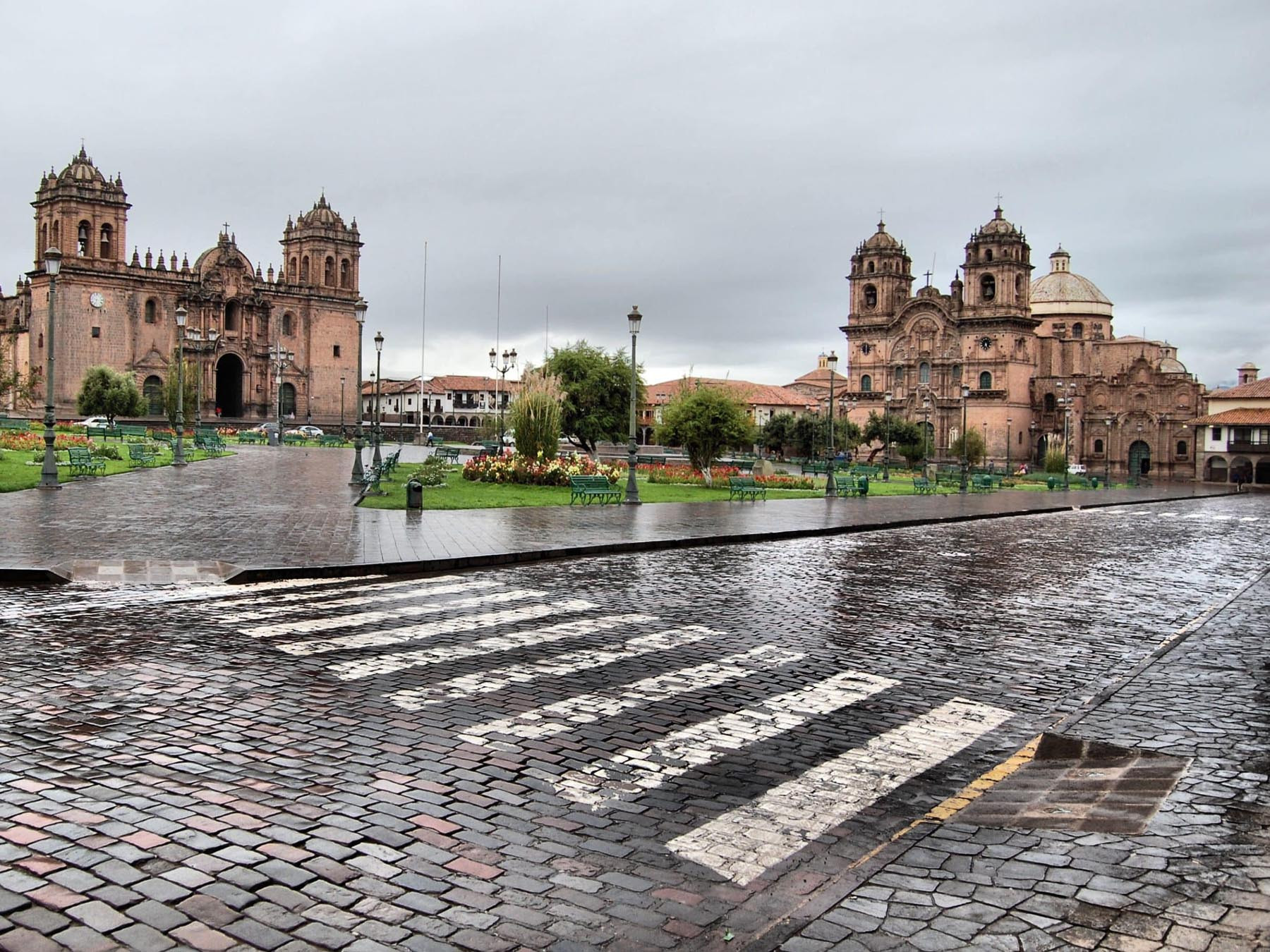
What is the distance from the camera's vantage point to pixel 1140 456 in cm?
8488

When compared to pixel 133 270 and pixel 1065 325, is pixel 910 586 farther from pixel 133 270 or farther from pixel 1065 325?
pixel 1065 325

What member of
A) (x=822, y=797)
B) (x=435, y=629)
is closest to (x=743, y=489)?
(x=435, y=629)

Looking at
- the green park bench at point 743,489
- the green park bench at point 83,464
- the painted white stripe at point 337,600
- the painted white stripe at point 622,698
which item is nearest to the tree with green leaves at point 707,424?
the green park bench at point 743,489

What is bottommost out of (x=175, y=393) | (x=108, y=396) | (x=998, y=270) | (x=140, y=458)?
(x=140, y=458)

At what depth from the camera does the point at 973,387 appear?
89.2 m

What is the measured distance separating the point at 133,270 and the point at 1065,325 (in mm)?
81814

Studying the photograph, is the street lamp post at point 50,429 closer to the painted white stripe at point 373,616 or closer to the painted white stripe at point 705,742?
the painted white stripe at point 373,616

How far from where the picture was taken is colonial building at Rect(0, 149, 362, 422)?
77.4 metres

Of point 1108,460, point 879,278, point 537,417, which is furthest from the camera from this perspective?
point 879,278

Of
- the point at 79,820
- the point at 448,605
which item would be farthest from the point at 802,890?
the point at 448,605

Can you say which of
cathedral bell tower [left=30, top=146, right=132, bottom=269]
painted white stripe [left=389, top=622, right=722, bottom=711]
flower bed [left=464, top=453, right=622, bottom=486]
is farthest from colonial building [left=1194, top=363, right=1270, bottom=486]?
cathedral bell tower [left=30, top=146, right=132, bottom=269]

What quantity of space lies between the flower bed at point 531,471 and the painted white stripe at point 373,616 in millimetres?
18128

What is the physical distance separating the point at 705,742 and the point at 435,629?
371cm

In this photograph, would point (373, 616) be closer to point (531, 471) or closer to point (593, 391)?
point (531, 471)
